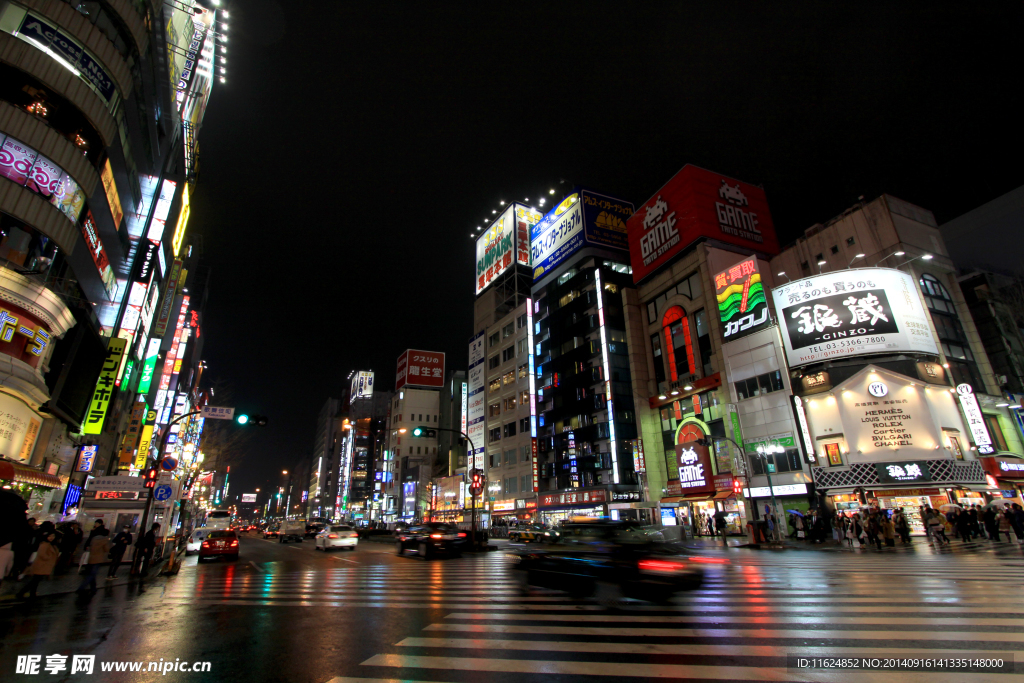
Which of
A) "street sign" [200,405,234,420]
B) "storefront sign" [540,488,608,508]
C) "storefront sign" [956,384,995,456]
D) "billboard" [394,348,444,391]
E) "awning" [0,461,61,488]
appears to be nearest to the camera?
"awning" [0,461,61,488]

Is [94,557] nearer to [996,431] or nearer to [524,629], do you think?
[524,629]

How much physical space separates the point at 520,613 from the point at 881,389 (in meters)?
36.7

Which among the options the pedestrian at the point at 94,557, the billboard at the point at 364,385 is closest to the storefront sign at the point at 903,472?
the pedestrian at the point at 94,557

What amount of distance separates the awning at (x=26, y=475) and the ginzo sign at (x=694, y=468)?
42.3 m

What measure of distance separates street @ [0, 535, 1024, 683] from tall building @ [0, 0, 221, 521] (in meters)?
11.5

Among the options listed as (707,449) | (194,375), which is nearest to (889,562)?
(707,449)

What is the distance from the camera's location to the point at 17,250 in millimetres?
17672

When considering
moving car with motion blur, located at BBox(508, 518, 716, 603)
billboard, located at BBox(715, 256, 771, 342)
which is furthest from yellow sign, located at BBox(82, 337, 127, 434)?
billboard, located at BBox(715, 256, 771, 342)

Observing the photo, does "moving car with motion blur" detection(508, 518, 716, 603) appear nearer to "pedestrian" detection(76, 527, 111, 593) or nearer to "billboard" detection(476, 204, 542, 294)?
"pedestrian" detection(76, 527, 111, 593)

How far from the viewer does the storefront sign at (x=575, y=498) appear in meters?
51.6

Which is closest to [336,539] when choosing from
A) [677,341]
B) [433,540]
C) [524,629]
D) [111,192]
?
[433,540]

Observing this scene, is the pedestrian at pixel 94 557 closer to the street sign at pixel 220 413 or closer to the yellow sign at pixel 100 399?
the street sign at pixel 220 413

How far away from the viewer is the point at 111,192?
2408cm

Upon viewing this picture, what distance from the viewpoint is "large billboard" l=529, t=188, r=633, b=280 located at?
63.4 meters
